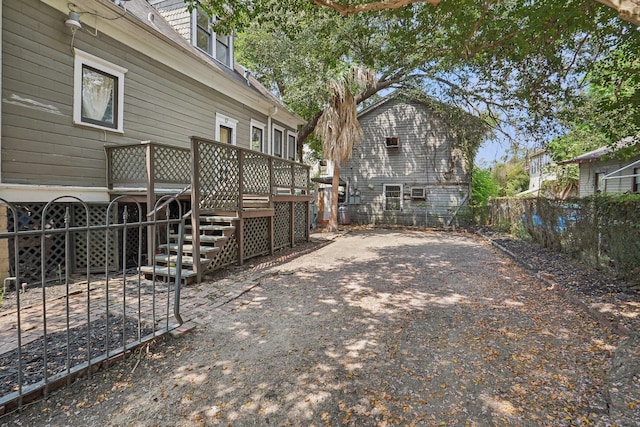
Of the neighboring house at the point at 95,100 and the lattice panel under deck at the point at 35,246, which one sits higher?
the neighboring house at the point at 95,100

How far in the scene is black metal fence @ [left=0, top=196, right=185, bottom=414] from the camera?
8.06 ft

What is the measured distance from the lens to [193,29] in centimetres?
959

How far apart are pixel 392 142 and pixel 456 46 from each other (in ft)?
41.2

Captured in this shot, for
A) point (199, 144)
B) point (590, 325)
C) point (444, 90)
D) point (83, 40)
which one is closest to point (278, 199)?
point (199, 144)

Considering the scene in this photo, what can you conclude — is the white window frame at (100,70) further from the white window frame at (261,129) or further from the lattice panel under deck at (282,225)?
the white window frame at (261,129)

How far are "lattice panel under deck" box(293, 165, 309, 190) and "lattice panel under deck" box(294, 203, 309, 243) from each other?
749mm

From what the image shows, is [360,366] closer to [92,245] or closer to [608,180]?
[92,245]

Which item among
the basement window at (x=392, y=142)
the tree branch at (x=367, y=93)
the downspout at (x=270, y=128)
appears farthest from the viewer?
the basement window at (x=392, y=142)

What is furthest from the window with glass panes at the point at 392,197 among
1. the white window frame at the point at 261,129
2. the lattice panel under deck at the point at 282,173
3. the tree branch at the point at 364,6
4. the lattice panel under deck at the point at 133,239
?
the lattice panel under deck at the point at 133,239

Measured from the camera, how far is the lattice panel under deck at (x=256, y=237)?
296 inches

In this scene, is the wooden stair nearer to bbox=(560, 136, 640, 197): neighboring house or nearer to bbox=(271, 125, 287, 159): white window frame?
bbox=(271, 125, 287, 159): white window frame

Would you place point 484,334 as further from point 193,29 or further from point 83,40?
point 193,29

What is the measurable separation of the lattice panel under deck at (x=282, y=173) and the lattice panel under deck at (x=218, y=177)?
1.86m

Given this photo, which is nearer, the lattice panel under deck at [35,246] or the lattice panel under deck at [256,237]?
the lattice panel under deck at [35,246]
